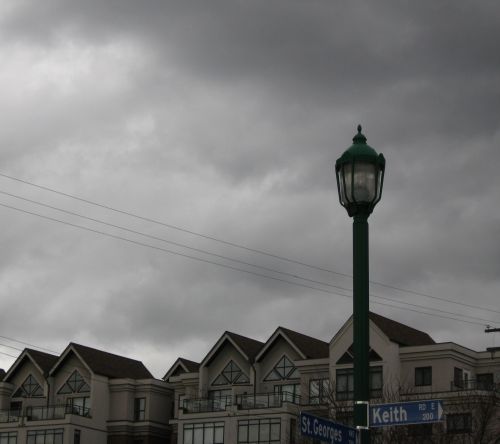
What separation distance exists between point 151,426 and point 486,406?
3294 cm

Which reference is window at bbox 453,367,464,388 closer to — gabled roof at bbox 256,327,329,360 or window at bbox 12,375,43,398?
gabled roof at bbox 256,327,329,360

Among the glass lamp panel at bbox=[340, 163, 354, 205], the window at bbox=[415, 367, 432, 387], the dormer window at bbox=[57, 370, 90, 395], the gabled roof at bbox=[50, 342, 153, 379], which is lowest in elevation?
the glass lamp panel at bbox=[340, 163, 354, 205]

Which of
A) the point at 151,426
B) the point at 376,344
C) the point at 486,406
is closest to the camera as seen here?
the point at 486,406

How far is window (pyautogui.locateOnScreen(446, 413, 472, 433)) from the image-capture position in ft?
159

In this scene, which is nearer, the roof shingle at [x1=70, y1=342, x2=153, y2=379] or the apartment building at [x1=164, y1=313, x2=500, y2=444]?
Answer: the apartment building at [x1=164, y1=313, x2=500, y2=444]

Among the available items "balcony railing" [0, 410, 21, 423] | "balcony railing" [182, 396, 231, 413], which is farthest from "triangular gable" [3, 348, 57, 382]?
"balcony railing" [182, 396, 231, 413]

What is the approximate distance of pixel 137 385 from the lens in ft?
255

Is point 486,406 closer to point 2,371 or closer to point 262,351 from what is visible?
point 262,351

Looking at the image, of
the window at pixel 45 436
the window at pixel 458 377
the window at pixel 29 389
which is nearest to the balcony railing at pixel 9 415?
the window at pixel 45 436

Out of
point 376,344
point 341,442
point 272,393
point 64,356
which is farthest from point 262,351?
point 341,442

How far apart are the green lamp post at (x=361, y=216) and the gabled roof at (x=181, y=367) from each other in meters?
67.3

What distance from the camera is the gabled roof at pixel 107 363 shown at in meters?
77.5

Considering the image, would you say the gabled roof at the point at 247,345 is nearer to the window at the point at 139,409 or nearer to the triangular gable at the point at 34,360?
the window at the point at 139,409

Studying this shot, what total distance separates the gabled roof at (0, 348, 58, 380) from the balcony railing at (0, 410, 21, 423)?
13.0 feet
